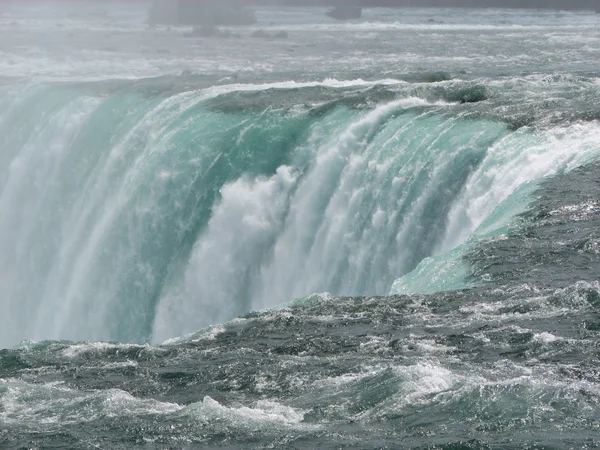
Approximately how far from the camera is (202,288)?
26.3 metres

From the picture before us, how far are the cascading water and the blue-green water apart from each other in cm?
6

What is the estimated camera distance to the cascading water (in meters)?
24.0

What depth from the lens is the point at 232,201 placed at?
26781mm

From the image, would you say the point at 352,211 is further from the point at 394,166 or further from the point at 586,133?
the point at 586,133

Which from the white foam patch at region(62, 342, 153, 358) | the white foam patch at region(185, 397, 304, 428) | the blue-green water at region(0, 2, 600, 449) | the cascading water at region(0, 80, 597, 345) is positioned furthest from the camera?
the cascading water at region(0, 80, 597, 345)

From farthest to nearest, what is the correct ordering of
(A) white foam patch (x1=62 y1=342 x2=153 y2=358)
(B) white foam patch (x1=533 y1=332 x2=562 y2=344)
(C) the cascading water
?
(C) the cascading water < (A) white foam patch (x1=62 y1=342 x2=153 y2=358) < (B) white foam patch (x1=533 y1=332 x2=562 y2=344)

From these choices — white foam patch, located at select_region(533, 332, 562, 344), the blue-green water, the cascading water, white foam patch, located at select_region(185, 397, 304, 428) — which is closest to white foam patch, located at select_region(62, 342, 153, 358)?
the blue-green water

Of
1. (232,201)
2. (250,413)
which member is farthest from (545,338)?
(232,201)

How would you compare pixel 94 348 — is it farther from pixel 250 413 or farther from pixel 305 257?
pixel 305 257

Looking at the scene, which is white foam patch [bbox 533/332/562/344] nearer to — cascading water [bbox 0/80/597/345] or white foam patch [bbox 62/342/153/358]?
cascading water [bbox 0/80/597/345]

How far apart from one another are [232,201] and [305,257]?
8.29 ft

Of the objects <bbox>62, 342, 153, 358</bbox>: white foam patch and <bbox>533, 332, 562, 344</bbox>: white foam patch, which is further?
<bbox>62, 342, 153, 358</bbox>: white foam patch

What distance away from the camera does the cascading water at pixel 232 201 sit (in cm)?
2403

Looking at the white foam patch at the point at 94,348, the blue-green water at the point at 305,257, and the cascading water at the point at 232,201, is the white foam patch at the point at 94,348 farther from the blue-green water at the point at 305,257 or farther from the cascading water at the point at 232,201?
the cascading water at the point at 232,201
